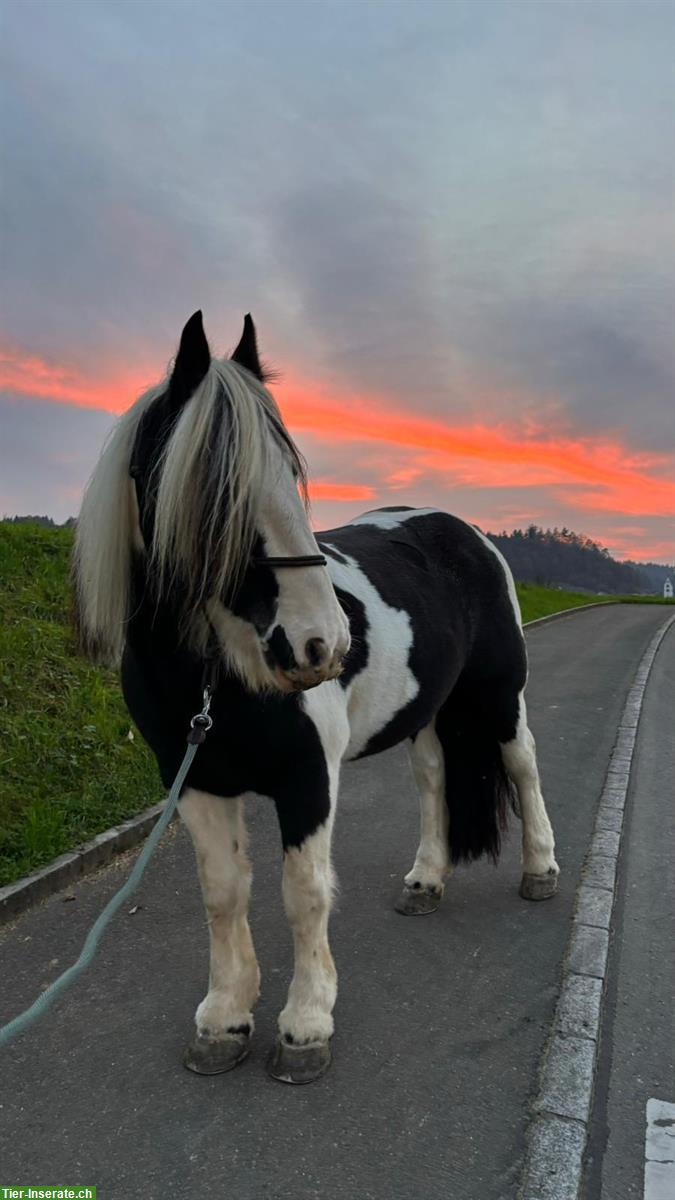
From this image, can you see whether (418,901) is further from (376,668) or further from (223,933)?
(376,668)

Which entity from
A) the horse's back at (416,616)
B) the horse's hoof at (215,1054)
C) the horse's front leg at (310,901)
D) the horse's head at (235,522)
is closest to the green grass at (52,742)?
the horse's hoof at (215,1054)

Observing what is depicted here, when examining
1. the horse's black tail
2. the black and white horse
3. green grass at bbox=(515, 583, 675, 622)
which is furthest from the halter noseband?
green grass at bbox=(515, 583, 675, 622)

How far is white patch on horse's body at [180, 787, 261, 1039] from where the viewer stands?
103 inches

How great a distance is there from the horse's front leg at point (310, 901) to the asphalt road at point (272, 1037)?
104 mm

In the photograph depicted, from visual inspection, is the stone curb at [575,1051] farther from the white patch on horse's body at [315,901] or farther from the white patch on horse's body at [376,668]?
the white patch on horse's body at [376,668]

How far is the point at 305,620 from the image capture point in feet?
6.59

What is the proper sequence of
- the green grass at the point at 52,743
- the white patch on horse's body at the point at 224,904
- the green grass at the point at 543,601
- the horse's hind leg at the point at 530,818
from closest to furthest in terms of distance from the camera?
the white patch on horse's body at the point at 224,904
the horse's hind leg at the point at 530,818
the green grass at the point at 52,743
the green grass at the point at 543,601

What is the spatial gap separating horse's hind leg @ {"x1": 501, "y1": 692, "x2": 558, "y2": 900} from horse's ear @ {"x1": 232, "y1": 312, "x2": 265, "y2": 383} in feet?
7.70

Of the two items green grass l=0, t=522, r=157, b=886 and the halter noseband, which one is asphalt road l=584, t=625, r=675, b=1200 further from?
→ green grass l=0, t=522, r=157, b=886

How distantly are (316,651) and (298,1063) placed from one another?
4.99 feet

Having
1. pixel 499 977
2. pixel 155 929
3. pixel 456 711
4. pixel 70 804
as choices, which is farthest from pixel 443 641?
pixel 70 804

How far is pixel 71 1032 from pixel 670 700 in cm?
929

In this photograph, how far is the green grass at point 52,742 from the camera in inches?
175

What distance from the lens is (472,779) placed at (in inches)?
157
